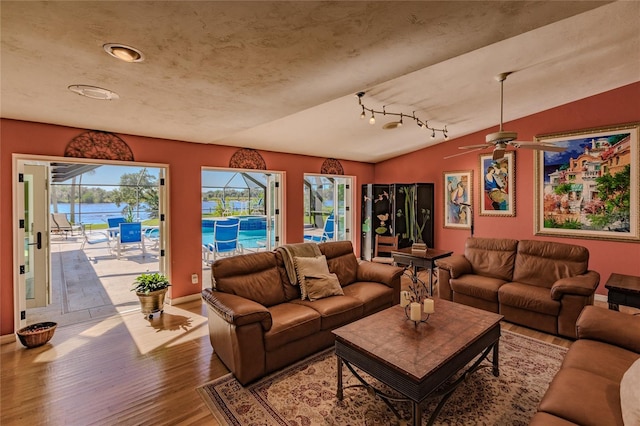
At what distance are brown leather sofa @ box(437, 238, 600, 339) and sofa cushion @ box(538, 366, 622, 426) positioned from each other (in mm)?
1705

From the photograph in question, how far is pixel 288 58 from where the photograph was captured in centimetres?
196

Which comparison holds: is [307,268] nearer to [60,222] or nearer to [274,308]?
[274,308]

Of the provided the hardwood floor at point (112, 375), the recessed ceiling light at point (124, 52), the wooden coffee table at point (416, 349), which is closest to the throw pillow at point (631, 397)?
the wooden coffee table at point (416, 349)

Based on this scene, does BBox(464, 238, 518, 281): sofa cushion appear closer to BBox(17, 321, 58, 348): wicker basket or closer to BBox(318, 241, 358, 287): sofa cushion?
BBox(318, 241, 358, 287): sofa cushion

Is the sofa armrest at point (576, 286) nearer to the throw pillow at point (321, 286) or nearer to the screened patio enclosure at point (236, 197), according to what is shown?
the throw pillow at point (321, 286)

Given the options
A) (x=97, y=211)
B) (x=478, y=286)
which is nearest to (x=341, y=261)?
(x=478, y=286)

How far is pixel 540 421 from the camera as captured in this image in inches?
54.1

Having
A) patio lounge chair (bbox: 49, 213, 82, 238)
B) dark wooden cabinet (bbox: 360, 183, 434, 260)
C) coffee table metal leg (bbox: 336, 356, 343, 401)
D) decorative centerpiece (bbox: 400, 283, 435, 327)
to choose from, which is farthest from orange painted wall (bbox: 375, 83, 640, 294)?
patio lounge chair (bbox: 49, 213, 82, 238)

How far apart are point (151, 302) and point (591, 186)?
20.6 ft

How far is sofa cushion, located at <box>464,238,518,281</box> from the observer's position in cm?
397

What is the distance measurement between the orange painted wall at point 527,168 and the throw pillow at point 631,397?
381 centimetres

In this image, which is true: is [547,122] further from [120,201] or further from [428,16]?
[120,201]

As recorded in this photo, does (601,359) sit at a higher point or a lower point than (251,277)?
lower

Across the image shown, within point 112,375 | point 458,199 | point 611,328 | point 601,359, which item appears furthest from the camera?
point 458,199
